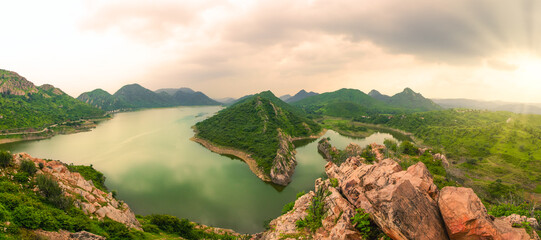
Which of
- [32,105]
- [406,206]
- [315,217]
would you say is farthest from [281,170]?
[32,105]

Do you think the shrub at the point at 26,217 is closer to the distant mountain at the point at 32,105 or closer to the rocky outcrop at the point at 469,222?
the rocky outcrop at the point at 469,222

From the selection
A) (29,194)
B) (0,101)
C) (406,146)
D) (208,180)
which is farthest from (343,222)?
(0,101)

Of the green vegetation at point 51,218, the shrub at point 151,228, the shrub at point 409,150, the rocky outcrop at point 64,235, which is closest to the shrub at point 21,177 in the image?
the green vegetation at point 51,218

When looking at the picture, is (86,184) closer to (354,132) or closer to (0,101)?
(354,132)

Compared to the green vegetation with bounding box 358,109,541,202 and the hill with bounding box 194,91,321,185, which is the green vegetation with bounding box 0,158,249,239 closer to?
the hill with bounding box 194,91,321,185

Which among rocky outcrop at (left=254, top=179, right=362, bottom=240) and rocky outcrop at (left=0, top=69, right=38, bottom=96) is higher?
rocky outcrop at (left=0, top=69, right=38, bottom=96)

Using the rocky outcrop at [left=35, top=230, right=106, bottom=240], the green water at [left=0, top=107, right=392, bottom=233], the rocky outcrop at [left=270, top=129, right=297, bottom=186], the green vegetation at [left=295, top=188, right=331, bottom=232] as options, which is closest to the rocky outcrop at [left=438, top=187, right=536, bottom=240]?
the green vegetation at [left=295, top=188, right=331, bottom=232]

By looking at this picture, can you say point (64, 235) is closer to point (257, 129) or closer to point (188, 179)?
point (188, 179)
